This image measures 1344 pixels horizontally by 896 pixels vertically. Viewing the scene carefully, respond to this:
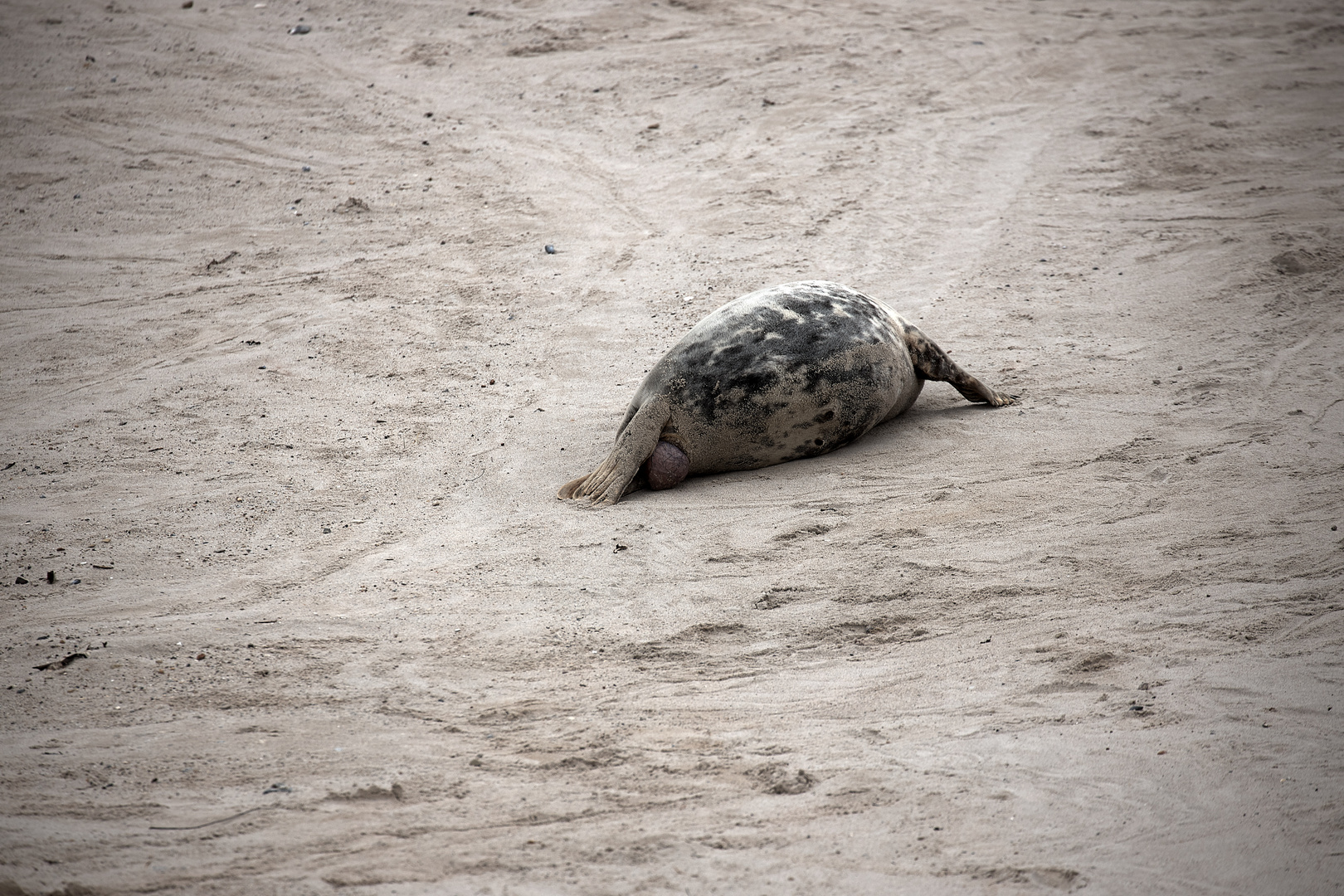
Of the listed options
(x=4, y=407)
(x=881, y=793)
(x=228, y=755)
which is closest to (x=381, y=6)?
(x=4, y=407)

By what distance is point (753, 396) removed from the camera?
485 centimetres

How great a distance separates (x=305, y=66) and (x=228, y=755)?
28.0 ft

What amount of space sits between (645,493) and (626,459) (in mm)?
190

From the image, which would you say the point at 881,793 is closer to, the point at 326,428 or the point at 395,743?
the point at 395,743

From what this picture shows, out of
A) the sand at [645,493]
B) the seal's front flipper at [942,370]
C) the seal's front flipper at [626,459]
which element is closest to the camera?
the sand at [645,493]

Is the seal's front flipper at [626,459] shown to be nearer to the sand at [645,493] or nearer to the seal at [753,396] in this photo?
the seal at [753,396]

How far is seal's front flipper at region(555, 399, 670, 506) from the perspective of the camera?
15.7 ft

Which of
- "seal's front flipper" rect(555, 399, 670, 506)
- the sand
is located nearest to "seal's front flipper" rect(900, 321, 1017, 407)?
the sand

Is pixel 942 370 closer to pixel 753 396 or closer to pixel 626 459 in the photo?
pixel 753 396

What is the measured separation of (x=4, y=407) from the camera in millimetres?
5652

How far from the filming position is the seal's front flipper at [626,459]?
4773 millimetres

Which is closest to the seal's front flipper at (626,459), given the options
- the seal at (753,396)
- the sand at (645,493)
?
the seal at (753,396)

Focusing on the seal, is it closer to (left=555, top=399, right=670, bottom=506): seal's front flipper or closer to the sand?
(left=555, top=399, right=670, bottom=506): seal's front flipper

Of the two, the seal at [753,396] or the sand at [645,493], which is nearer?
the sand at [645,493]
